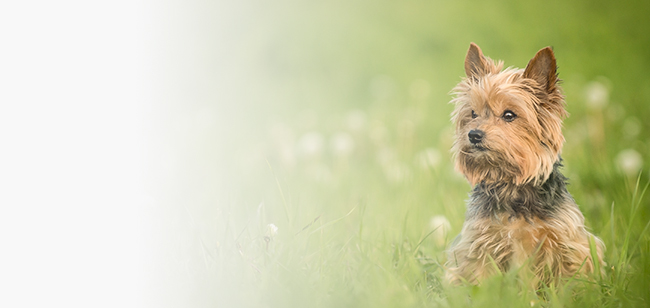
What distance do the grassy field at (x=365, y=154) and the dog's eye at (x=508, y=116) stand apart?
1.01 m

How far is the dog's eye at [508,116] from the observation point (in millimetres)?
3545

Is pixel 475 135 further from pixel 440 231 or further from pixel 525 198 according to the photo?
pixel 440 231

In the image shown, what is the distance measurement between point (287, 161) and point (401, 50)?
4333mm

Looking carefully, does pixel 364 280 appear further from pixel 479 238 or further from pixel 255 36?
pixel 255 36

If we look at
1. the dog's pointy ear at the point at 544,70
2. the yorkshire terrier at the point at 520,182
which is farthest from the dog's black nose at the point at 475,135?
the dog's pointy ear at the point at 544,70

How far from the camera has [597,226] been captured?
5168mm

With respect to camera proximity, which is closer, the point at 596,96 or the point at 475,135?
the point at 475,135

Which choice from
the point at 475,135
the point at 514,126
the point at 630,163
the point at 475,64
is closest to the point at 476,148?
the point at 475,135

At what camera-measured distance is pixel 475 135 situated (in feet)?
11.4

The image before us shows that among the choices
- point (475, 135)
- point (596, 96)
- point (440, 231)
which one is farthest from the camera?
point (596, 96)

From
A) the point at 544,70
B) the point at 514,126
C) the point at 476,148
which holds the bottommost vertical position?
the point at 476,148

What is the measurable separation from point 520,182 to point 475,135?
43 centimetres

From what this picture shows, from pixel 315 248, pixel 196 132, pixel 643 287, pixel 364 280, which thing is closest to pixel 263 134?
pixel 196 132

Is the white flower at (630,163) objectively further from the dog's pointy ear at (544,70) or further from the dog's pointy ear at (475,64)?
the dog's pointy ear at (475,64)
